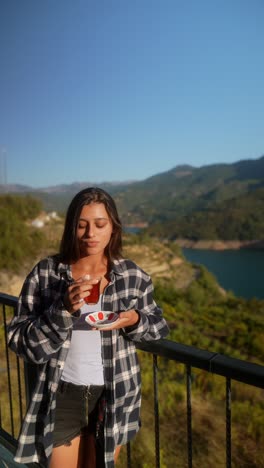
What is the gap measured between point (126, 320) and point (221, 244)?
7767 cm

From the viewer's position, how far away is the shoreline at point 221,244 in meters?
73.0

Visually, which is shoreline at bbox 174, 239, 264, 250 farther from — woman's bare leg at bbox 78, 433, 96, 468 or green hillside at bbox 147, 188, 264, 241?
woman's bare leg at bbox 78, 433, 96, 468

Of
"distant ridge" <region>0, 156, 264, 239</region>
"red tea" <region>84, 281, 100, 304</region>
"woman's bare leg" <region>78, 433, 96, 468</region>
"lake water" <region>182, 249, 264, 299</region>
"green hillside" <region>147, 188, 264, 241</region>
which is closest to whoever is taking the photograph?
"red tea" <region>84, 281, 100, 304</region>

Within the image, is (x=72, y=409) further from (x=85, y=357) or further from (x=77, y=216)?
(x=77, y=216)

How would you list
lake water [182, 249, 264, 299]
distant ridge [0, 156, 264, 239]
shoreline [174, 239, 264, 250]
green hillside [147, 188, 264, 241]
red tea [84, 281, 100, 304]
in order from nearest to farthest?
red tea [84, 281, 100, 304], distant ridge [0, 156, 264, 239], lake water [182, 249, 264, 299], shoreline [174, 239, 264, 250], green hillside [147, 188, 264, 241]

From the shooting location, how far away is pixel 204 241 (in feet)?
259

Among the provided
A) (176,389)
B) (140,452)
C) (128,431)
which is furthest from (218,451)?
(128,431)

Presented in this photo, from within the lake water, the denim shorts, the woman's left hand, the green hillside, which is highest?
the woman's left hand

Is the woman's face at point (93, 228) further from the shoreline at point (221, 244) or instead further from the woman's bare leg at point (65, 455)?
the shoreline at point (221, 244)

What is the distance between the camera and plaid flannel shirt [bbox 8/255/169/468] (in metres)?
1.29

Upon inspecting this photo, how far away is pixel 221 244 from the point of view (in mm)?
76625

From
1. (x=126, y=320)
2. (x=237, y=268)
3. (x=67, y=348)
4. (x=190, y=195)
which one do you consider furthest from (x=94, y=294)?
(x=190, y=195)

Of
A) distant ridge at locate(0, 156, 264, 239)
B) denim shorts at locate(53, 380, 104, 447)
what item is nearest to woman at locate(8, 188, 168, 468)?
denim shorts at locate(53, 380, 104, 447)

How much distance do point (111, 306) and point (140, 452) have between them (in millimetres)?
2924
